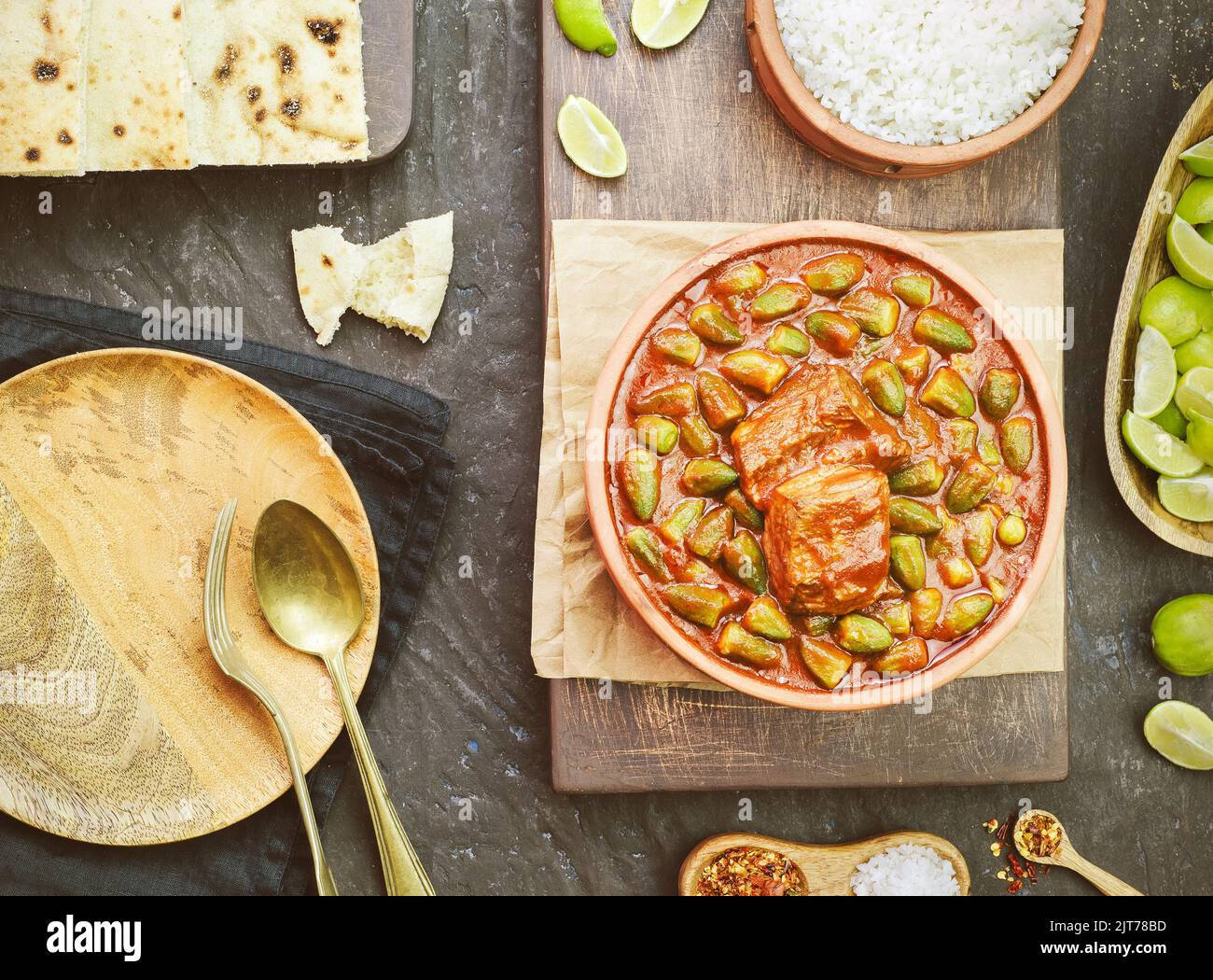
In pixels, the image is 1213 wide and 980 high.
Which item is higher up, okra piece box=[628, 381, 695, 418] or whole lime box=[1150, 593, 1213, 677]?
okra piece box=[628, 381, 695, 418]

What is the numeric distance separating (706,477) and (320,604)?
Result: 3.50ft

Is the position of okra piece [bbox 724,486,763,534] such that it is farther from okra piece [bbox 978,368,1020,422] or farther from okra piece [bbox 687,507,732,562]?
okra piece [bbox 978,368,1020,422]

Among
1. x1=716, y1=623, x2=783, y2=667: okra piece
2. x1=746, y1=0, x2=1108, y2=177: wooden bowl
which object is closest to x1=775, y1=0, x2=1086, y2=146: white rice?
x1=746, y1=0, x2=1108, y2=177: wooden bowl

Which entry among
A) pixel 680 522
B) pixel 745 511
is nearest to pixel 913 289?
pixel 745 511

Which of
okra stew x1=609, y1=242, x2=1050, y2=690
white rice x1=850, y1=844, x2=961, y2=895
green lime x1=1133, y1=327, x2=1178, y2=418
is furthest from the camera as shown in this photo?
white rice x1=850, y1=844, x2=961, y2=895

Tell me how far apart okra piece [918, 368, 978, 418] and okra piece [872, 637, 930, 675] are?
0.49 metres

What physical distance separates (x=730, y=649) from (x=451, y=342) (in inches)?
47.9

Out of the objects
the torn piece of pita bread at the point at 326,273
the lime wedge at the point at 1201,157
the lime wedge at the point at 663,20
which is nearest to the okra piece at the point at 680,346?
the lime wedge at the point at 663,20

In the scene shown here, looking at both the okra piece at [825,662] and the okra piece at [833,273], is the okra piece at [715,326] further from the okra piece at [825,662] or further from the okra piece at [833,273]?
the okra piece at [825,662]

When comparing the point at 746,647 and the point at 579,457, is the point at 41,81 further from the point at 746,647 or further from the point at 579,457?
the point at 746,647

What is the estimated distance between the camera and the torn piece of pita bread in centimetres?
247

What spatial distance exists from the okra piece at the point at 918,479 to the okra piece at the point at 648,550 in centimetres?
51

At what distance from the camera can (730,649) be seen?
186cm

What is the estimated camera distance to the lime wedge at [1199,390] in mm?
2283
